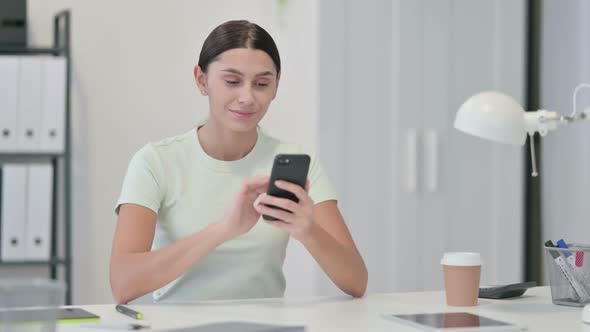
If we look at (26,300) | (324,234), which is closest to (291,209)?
(324,234)

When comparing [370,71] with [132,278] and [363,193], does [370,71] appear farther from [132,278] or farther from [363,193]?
[132,278]

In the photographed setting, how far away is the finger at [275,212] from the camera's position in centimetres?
177

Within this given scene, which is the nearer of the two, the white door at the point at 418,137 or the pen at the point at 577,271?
the pen at the point at 577,271

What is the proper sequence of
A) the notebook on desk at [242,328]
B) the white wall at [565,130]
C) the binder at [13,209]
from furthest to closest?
the white wall at [565,130], the binder at [13,209], the notebook on desk at [242,328]

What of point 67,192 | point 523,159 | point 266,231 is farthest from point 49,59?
point 523,159

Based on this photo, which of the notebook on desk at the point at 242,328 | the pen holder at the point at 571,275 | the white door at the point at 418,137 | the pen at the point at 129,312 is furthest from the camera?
the white door at the point at 418,137

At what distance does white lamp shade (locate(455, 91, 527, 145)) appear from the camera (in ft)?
5.32

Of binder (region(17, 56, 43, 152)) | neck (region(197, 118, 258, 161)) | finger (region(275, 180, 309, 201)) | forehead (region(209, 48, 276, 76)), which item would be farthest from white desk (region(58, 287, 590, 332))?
binder (region(17, 56, 43, 152))

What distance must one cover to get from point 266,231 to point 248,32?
476mm

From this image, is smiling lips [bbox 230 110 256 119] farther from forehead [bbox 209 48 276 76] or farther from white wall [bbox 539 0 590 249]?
white wall [bbox 539 0 590 249]

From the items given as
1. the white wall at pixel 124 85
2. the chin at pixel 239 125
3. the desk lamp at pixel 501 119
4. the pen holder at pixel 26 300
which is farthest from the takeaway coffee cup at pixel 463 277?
the white wall at pixel 124 85

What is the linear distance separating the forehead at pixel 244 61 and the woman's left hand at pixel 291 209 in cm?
39

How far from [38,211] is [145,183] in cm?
125

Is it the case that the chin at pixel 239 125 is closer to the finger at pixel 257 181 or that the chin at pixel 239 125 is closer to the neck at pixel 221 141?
the neck at pixel 221 141
